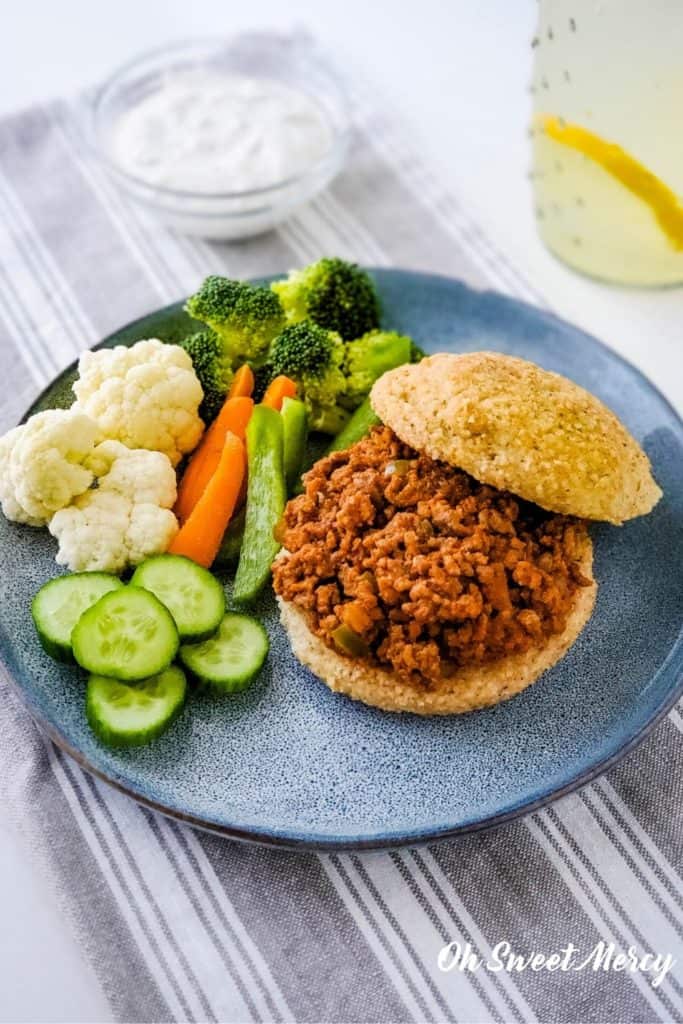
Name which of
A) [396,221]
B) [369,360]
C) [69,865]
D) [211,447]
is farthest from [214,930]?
[396,221]

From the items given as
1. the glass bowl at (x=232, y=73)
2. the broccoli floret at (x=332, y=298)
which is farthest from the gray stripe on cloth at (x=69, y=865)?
the glass bowl at (x=232, y=73)

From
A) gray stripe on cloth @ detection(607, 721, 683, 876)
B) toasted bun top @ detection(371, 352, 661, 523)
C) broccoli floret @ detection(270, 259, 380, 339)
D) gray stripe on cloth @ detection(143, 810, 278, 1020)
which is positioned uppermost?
toasted bun top @ detection(371, 352, 661, 523)

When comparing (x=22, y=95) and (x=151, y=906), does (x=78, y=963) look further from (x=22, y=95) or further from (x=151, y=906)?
(x=22, y=95)

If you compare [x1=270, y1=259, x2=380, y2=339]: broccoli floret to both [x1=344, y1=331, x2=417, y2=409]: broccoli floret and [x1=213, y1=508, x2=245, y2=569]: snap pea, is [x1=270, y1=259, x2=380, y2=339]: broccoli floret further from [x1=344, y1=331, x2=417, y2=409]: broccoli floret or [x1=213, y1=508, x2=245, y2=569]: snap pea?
[x1=213, y1=508, x2=245, y2=569]: snap pea

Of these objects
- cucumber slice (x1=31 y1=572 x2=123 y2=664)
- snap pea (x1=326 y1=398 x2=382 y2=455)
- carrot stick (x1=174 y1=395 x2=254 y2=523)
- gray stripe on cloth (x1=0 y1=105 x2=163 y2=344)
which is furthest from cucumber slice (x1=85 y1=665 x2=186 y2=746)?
gray stripe on cloth (x1=0 y1=105 x2=163 y2=344)

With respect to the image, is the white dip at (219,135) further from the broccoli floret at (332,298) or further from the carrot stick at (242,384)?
the carrot stick at (242,384)

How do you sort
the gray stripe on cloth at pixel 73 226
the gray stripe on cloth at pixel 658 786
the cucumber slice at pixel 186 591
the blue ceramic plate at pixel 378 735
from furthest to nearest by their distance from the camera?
1. the gray stripe on cloth at pixel 73 226
2. the cucumber slice at pixel 186 591
3. the gray stripe on cloth at pixel 658 786
4. the blue ceramic plate at pixel 378 735
